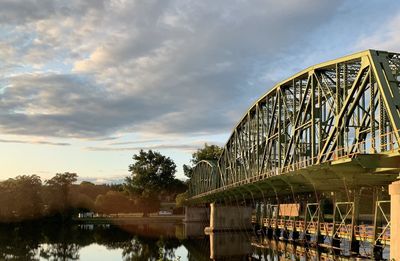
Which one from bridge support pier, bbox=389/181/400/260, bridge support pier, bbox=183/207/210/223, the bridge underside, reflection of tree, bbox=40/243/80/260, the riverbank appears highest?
the bridge underside

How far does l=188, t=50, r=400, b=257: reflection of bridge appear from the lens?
41906 mm

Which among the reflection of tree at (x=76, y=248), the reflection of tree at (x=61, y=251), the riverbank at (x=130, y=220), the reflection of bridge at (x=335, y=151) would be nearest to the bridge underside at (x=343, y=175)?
the reflection of bridge at (x=335, y=151)

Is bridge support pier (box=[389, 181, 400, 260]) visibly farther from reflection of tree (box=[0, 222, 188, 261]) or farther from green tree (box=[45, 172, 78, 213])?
green tree (box=[45, 172, 78, 213])

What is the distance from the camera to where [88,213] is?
549 ft

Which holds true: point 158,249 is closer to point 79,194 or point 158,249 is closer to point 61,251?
point 61,251

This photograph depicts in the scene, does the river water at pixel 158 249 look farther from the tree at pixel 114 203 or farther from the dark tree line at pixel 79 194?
the tree at pixel 114 203

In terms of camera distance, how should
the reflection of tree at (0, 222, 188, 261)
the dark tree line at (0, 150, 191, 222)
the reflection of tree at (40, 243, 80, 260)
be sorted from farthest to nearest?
the dark tree line at (0, 150, 191, 222) → the reflection of tree at (40, 243, 80, 260) → the reflection of tree at (0, 222, 188, 261)

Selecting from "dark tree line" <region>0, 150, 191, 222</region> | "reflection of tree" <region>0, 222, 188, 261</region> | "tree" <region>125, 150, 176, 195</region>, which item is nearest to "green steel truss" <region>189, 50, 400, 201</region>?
"reflection of tree" <region>0, 222, 188, 261</region>

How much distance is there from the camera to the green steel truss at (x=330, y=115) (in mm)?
41812

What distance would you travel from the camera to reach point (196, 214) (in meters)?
150

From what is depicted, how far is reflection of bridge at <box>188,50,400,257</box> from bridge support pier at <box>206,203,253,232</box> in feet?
29.5

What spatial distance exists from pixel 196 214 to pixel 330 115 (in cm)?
9643

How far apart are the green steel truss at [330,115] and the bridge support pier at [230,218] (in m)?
10.8

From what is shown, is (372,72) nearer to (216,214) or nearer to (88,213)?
(216,214)
